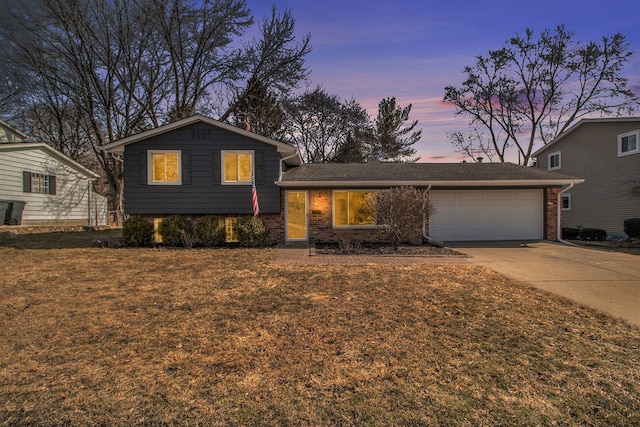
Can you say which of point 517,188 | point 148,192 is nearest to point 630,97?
point 517,188

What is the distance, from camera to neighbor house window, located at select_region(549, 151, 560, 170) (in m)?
20.7

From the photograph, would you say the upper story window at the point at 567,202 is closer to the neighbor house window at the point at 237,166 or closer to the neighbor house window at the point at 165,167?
the neighbor house window at the point at 237,166

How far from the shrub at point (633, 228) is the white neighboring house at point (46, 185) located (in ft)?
88.8

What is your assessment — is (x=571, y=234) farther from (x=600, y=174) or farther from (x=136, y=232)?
(x=136, y=232)

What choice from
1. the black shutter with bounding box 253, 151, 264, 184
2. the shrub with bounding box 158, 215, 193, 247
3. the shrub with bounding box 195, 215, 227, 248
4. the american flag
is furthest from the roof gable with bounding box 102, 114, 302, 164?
the shrub with bounding box 195, 215, 227, 248

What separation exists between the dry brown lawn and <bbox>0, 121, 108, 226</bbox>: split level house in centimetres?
1274

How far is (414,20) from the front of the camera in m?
10.2

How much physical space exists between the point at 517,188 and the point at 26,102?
27.3 meters

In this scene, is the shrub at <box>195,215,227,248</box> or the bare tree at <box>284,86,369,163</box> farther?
the bare tree at <box>284,86,369,163</box>

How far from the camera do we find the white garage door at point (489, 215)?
1366 centimetres

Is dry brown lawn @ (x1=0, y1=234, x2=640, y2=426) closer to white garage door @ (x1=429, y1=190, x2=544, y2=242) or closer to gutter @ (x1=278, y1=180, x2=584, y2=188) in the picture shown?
gutter @ (x1=278, y1=180, x2=584, y2=188)

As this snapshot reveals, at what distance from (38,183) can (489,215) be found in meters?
21.4

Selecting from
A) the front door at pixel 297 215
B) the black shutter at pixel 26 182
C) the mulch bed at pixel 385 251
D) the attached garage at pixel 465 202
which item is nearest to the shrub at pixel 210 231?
the front door at pixel 297 215

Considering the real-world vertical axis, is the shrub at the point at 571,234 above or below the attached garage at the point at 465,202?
below
